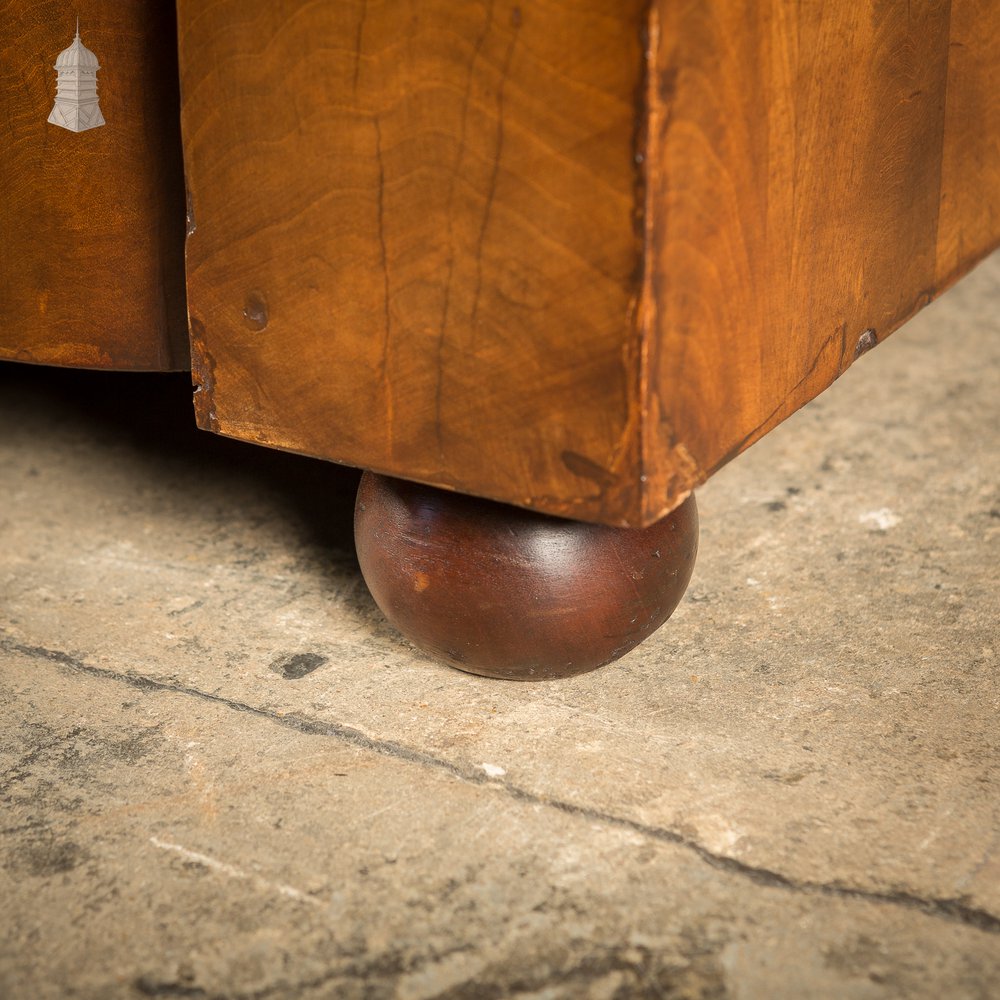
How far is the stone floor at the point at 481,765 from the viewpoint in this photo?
Answer: 1.01 meters

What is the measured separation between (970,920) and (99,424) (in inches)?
60.6

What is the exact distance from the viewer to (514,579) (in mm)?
1254

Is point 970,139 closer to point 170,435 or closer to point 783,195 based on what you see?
point 783,195

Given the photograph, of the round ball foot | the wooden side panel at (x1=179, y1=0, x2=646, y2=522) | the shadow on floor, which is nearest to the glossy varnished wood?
the wooden side panel at (x1=179, y1=0, x2=646, y2=522)

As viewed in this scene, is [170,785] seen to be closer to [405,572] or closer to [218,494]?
[405,572]

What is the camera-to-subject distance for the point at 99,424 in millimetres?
2070

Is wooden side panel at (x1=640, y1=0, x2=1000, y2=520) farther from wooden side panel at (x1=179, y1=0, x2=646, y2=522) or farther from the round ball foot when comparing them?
the round ball foot

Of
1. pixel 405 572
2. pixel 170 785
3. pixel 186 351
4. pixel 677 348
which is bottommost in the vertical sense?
pixel 170 785

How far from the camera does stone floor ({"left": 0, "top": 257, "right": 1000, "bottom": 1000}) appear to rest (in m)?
1.01

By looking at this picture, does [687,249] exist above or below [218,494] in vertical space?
above

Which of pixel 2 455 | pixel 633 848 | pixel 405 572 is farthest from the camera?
pixel 2 455

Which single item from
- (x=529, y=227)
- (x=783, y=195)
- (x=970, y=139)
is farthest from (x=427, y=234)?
(x=970, y=139)

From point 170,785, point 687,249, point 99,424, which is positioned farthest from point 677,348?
point 99,424

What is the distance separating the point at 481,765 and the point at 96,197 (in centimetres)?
71
